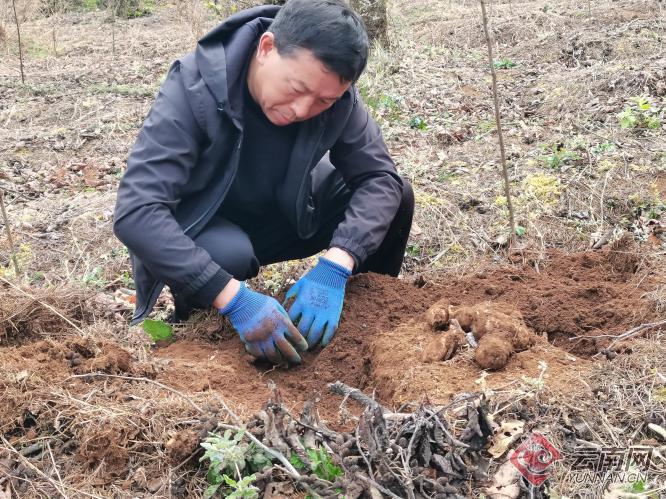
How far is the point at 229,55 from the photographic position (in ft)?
8.13

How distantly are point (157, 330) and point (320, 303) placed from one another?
2.33 feet

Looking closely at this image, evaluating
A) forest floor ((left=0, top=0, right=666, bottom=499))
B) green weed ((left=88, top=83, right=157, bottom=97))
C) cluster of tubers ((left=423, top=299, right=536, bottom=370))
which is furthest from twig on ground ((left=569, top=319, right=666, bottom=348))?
green weed ((left=88, top=83, right=157, bottom=97))

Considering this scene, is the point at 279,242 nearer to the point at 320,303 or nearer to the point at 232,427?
the point at 320,303

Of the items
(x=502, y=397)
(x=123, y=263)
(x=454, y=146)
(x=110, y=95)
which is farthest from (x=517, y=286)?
(x=110, y=95)

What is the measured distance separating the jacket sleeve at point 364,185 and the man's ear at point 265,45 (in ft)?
1.74

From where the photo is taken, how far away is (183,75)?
8.14 ft

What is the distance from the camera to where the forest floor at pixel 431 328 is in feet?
5.65

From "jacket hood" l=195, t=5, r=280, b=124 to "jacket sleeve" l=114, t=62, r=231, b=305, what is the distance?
0.13 meters

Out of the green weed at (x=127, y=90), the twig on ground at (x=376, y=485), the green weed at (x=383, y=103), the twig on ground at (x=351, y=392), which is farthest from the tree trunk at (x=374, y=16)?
the twig on ground at (x=376, y=485)

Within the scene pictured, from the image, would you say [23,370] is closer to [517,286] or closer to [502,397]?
[502,397]

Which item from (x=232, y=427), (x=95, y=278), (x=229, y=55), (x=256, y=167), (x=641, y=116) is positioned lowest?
(x=95, y=278)

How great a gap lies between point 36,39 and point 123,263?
970cm

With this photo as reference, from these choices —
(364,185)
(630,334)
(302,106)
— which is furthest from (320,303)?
(630,334)

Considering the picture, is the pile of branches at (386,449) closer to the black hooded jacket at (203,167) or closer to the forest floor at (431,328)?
the forest floor at (431,328)
